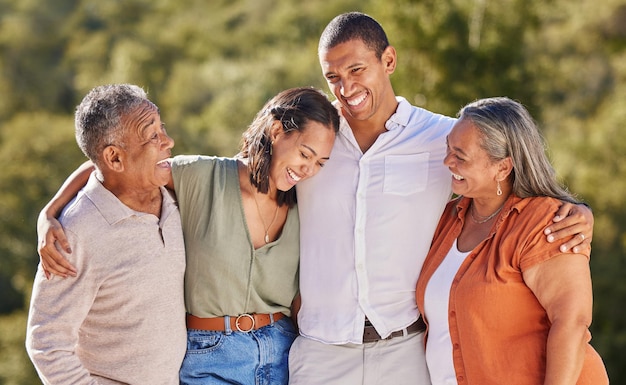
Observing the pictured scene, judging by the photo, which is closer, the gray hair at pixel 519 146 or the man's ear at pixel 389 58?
the gray hair at pixel 519 146

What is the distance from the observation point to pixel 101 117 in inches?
112

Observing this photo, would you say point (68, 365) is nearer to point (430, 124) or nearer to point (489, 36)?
point (430, 124)

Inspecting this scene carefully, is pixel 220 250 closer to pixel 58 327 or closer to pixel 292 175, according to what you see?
pixel 292 175

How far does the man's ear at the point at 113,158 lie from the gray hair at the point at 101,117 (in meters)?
0.02

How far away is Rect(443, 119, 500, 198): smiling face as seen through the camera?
300 cm

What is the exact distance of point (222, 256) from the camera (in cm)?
310

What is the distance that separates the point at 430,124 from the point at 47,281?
1680 mm

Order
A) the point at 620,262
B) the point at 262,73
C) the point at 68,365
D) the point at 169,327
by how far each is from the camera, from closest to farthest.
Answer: the point at 68,365
the point at 169,327
the point at 620,262
the point at 262,73

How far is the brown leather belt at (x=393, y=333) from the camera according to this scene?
3.20 m

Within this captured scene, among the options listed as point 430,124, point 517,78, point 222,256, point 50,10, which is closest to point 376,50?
point 430,124

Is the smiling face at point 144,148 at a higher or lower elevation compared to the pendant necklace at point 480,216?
higher

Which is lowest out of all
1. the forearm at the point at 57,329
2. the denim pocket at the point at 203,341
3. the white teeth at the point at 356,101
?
the denim pocket at the point at 203,341

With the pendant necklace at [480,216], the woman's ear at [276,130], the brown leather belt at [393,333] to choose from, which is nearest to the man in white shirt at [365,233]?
the brown leather belt at [393,333]

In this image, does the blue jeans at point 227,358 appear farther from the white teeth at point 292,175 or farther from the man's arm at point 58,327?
the white teeth at point 292,175
